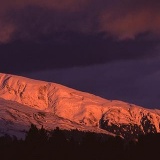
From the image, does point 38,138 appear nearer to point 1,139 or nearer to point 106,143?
point 106,143

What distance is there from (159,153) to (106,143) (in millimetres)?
12806

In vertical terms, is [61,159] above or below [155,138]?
below

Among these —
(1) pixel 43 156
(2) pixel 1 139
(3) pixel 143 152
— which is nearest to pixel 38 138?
(1) pixel 43 156

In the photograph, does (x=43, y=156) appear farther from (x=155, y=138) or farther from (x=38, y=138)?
(x=155, y=138)

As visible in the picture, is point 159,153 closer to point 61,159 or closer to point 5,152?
point 61,159

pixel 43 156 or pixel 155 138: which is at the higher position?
pixel 155 138

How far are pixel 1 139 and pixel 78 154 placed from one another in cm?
3827

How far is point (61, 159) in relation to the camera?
129125mm

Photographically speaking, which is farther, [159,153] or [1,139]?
[1,139]

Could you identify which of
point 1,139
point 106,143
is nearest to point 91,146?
point 106,143

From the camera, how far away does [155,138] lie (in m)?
134

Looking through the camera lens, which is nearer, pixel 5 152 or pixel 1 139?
pixel 5 152

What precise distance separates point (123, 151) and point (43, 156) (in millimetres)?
18288

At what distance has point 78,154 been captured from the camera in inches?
5207
